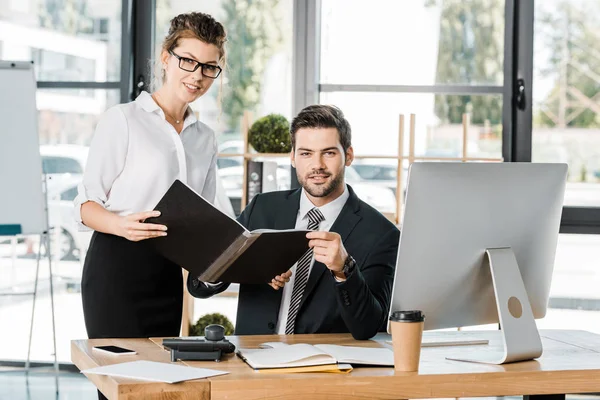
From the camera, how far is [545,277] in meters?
2.04

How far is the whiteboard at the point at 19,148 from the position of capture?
12.8 ft

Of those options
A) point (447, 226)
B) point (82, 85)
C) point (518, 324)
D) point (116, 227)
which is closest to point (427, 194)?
point (447, 226)

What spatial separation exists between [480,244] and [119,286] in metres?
1.04

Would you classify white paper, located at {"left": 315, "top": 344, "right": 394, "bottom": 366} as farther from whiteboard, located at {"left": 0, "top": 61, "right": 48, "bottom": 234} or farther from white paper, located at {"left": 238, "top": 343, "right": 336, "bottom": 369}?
whiteboard, located at {"left": 0, "top": 61, "right": 48, "bottom": 234}

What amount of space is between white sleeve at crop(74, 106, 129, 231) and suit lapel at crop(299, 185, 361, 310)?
632 millimetres

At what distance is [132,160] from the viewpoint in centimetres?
245

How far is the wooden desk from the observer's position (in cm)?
159

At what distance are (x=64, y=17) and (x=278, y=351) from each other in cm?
328

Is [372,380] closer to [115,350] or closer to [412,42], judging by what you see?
[115,350]

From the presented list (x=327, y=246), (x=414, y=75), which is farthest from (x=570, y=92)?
(x=327, y=246)

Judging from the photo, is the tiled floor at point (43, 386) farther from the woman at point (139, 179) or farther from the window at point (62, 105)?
the woman at point (139, 179)

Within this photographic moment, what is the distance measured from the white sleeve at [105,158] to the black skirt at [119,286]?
0.11 m

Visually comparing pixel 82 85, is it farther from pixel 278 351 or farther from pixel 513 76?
pixel 278 351

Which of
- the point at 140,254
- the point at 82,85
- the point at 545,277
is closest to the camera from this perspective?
the point at 545,277
